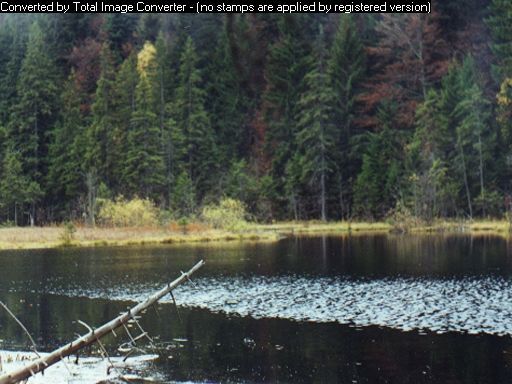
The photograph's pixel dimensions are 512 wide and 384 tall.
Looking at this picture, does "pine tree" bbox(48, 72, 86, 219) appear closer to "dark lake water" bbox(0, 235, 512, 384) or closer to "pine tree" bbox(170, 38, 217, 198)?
"pine tree" bbox(170, 38, 217, 198)

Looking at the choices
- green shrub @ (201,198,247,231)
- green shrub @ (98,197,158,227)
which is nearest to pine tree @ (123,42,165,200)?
green shrub @ (98,197,158,227)

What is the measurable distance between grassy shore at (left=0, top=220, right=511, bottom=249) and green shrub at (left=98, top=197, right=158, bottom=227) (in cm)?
129

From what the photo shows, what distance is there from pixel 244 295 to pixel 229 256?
14517mm

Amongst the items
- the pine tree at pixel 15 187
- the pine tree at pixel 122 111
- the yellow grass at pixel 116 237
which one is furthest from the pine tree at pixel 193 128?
the yellow grass at pixel 116 237

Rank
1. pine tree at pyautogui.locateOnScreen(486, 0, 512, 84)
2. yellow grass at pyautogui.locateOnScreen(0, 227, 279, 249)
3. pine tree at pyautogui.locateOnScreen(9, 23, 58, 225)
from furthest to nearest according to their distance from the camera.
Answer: pine tree at pyautogui.locateOnScreen(9, 23, 58, 225) → pine tree at pyautogui.locateOnScreen(486, 0, 512, 84) → yellow grass at pyautogui.locateOnScreen(0, 227, 279, 249)

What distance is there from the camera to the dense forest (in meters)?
66.3

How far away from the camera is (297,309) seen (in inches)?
1047

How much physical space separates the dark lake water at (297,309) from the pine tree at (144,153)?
2450 cm

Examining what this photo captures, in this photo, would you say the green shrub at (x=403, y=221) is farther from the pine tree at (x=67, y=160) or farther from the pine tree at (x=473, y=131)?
the pine tree at (x=67, y=160)

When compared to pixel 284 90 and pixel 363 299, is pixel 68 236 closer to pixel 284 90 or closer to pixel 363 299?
pixel 363 299

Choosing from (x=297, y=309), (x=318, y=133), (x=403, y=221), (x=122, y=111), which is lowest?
(x=297, y=309)

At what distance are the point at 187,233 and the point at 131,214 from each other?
6115mm

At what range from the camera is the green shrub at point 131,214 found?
62219mm

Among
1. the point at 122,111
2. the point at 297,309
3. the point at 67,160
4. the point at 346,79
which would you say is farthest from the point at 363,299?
the point at 67,160
